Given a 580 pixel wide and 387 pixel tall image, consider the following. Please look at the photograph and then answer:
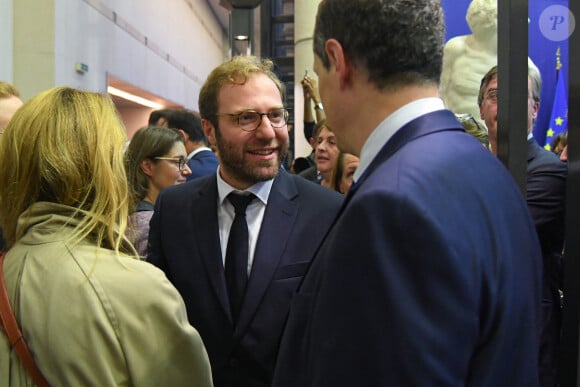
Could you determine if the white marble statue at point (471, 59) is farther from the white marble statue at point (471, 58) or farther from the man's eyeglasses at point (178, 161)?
the man's eyeglasses at point (178, 161)

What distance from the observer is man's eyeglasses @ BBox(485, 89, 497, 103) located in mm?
2312

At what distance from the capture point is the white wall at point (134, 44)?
7.41 meters

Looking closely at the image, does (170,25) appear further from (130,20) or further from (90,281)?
(90,281)

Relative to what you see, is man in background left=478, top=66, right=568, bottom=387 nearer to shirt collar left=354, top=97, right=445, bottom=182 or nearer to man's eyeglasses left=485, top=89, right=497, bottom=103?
man's eyeglasses left=485, top=89, right=497, bottom=103

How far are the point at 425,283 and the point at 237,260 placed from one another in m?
1.03

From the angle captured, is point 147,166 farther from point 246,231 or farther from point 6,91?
point 246,231

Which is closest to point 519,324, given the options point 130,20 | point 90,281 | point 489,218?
point 489,218

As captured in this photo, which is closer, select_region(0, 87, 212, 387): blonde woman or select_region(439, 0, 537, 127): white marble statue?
select_region(0, 87, 212, 387): blonde woman

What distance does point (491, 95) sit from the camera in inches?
91.9

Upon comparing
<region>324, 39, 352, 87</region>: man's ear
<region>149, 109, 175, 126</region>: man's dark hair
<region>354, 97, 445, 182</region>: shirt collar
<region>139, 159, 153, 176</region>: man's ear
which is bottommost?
<region>139, 159, 153, 176</region>: man's ear

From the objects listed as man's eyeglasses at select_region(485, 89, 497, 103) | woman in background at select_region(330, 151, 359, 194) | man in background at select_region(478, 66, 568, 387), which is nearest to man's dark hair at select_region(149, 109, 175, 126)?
woman in background at select_region(330, 151, 359, 194)

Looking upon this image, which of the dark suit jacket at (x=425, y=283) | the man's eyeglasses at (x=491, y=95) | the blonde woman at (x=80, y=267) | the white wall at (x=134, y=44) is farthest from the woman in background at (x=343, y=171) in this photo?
the white wall at (x=134, y=44)

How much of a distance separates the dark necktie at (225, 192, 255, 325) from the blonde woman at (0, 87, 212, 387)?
39 centimetres

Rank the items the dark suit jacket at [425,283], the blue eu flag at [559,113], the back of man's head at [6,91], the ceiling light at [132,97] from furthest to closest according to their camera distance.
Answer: the ceiling light at [132,97] < the blue eu flag at [559,113] < the back of man's head at [6,91] < the dark suit jacket at [425,283]
